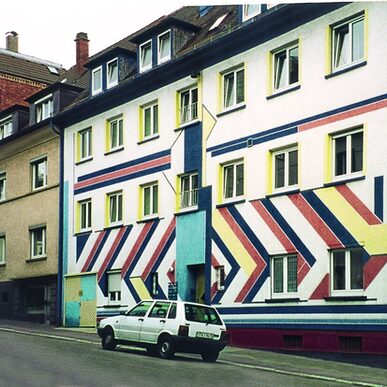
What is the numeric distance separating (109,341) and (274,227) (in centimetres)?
582

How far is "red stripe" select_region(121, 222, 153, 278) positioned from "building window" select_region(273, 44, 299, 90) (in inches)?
306

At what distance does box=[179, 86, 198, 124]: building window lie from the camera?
29.0 m

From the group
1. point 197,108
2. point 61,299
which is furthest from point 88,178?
point 197,108

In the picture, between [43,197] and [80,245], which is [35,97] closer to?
[43,197]

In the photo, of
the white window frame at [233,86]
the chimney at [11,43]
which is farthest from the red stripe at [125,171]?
the chimney at [11,43]

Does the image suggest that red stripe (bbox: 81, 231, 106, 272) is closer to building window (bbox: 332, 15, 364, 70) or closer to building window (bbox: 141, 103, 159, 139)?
building window (bbox: 141, 103, 159, 139)

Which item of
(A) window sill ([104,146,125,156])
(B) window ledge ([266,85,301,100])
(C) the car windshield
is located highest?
(B) window ledge ([266,85,301,100])

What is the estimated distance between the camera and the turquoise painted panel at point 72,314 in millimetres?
34438

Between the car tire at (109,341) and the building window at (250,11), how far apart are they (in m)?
10.4

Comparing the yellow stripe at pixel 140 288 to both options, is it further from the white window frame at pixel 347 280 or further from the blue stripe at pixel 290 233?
the white window frame at pixel 347 280

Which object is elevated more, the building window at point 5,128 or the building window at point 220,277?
the building window at point 5,128

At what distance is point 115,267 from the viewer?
32.5 m

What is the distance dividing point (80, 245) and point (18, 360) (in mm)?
16459

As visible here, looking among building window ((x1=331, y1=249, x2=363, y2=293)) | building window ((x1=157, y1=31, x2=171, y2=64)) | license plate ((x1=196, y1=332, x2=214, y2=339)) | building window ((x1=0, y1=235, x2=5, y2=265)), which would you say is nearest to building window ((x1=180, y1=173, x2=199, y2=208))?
building window ((x1=157, y1=31, x2=171, y2=64))
